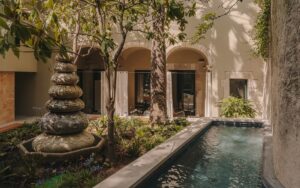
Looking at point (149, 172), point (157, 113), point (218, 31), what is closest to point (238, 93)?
point (218, 31)

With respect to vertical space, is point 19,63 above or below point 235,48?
below

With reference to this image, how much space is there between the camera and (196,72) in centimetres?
1812

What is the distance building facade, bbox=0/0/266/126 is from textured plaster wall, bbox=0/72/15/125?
46 mm

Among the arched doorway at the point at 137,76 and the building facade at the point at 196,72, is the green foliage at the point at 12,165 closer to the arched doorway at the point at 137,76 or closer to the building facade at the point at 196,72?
the building facade at the point at 196,72

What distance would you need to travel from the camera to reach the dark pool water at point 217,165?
5734mm

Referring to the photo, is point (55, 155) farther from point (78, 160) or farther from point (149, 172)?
point (149, 172)

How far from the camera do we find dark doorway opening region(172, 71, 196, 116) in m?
18.7

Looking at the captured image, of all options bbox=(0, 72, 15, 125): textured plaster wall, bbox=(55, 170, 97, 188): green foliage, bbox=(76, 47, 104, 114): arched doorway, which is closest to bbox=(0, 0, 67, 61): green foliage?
bbox=(55, 170, 97, 188): green foliage

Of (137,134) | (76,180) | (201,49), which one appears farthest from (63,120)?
(201,49)

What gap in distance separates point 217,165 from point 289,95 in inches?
125

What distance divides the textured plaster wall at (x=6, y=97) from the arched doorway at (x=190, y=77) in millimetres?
8209

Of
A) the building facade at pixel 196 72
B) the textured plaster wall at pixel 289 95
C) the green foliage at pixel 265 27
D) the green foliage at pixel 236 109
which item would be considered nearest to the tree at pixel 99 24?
the textured plaster wall at pixel 289 95

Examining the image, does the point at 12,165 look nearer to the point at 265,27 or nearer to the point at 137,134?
the point at 137,134

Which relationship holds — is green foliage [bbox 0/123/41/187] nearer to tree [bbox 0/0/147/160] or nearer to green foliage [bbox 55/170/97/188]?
green foliage [bbox 55/170/97/188]
